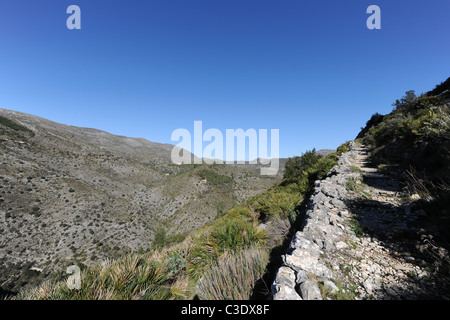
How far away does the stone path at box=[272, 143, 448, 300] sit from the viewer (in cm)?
237

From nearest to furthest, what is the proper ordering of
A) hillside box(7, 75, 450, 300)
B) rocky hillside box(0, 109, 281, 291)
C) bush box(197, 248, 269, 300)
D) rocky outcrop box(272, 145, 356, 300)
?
rocky outcrop box(272, 145, 356, 300)
hillside box(7, 75, 450, 300)
bush box(197, 248, 269, 300)
rocky hillside box(0, 109, 281, 291)

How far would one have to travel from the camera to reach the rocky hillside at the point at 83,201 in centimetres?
3067

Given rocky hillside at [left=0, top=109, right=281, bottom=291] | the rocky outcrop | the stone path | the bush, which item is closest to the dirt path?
the stone path

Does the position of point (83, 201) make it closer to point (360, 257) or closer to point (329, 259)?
point (329, 259)

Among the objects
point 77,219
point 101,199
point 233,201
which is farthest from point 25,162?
point 233,201

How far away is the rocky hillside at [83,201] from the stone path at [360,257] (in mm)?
39132

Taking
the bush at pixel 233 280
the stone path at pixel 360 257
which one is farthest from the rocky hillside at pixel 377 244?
the bush at pixel 233 280

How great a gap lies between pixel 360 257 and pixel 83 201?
180ft

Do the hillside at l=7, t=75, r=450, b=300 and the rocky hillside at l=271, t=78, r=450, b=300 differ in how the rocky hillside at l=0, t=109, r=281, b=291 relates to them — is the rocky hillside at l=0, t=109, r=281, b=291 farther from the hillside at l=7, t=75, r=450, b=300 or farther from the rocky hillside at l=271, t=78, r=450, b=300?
the rocky hillside at l=271, t=78, r=450, b=300

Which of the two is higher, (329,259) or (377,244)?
(377,244)

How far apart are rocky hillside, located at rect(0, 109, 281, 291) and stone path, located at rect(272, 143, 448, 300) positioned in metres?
39.1

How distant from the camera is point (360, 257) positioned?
3.15m

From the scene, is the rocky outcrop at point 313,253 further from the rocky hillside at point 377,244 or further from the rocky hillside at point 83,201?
the rocky hillside at point 83,201

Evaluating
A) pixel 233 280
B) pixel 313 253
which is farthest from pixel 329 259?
pixel 233 280
